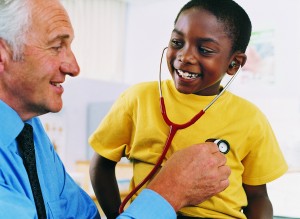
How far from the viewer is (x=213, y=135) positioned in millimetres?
1020

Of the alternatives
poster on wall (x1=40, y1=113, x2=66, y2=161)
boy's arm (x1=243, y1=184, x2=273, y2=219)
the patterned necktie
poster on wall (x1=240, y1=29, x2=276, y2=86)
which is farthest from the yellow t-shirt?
poster on wall (x1=240, y1=29, x2=276, y2=86)

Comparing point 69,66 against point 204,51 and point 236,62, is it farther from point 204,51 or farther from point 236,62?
point 236,62

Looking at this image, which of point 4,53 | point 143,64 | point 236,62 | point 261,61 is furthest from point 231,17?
point 143,64

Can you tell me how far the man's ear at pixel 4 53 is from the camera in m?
0.89

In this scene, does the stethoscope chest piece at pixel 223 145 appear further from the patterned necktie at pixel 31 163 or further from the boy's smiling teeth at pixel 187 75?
the patterned necktie at pixel 31 163

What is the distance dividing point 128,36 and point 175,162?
4827 millimetres

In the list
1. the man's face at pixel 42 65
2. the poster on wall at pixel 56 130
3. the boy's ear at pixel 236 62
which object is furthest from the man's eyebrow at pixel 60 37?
the poster on wall at pixel 56 130

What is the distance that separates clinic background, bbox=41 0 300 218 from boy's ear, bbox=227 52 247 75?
19.0 inches

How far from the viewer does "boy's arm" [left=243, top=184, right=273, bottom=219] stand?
3.47ft

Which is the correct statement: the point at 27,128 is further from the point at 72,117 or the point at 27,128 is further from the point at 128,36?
the point at 128,36

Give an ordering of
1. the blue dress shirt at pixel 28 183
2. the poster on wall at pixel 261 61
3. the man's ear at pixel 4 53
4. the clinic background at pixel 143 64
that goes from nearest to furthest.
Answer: the blue dress shirt at pixel 28 183
the man's ear at pixel 4 53
the clinic background at pixel 143 64
the poster on wall at pixel 261 61

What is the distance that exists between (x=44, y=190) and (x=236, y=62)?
58cm

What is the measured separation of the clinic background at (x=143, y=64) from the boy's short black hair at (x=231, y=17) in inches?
21.9

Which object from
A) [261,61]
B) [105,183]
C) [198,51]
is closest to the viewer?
[198,51]
